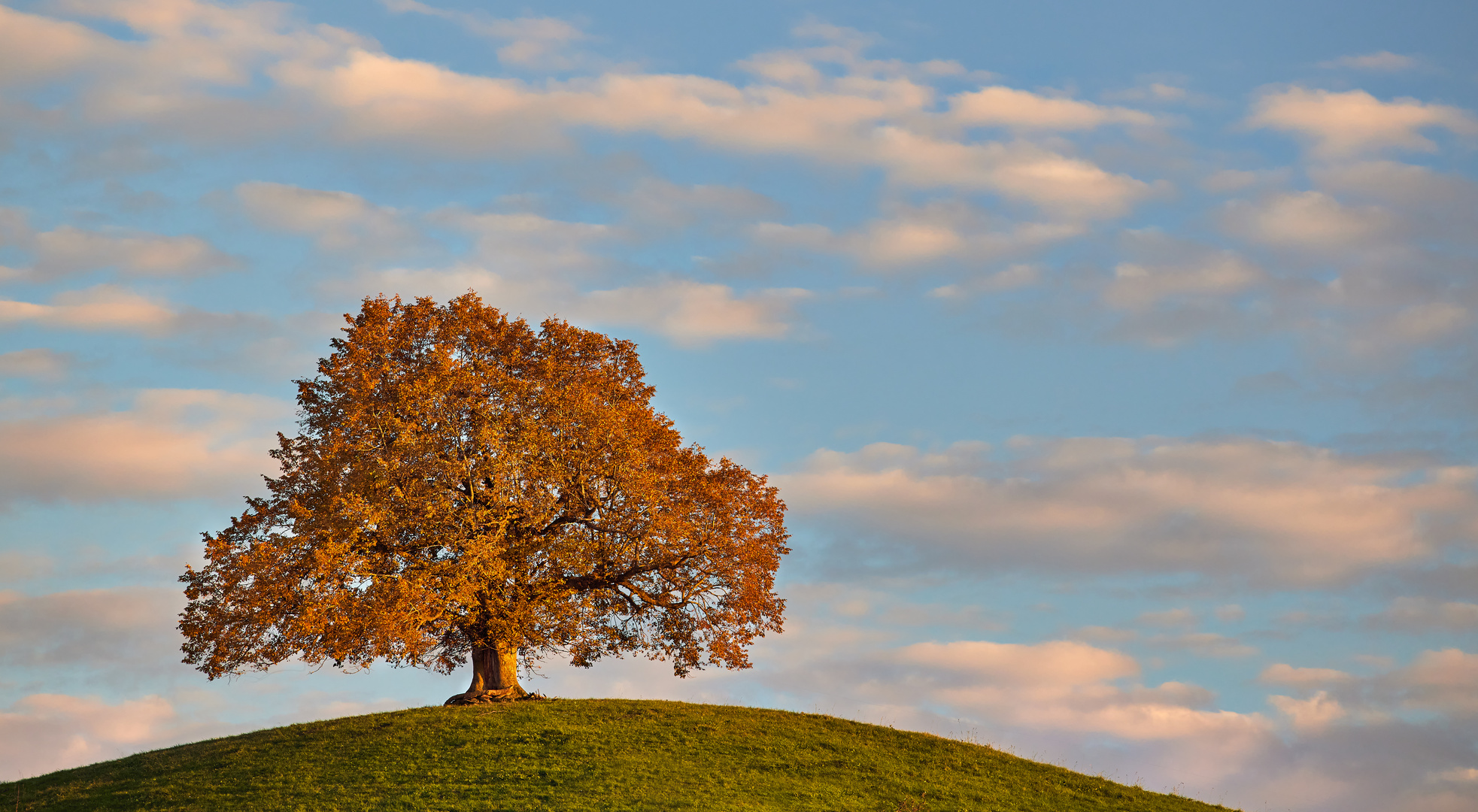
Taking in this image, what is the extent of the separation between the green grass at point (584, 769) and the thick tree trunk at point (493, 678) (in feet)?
6.13

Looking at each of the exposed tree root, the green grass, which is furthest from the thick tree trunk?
the green grass

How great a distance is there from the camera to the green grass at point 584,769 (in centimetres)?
3550

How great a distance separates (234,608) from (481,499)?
29.0ft

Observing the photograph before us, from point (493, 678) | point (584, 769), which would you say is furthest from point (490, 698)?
point (584, 769)

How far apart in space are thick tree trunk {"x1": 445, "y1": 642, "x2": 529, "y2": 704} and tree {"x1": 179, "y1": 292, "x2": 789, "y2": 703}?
0.06 metres

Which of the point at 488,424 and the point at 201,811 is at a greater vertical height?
the point at 488,424

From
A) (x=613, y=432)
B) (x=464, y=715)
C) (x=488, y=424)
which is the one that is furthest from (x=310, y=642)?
(x=613, y=432)

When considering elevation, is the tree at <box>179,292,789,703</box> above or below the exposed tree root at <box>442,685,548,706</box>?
above

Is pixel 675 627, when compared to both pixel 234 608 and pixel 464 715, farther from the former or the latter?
pixel 234 608

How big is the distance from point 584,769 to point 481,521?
35.6 ft

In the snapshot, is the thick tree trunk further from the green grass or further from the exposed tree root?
the green grass

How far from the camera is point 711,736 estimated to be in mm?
41281

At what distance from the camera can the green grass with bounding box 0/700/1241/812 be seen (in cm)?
3550

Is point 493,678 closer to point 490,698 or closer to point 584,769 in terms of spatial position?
point 490,698
